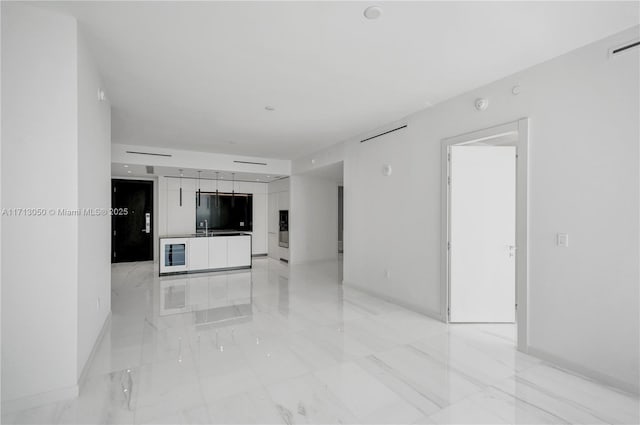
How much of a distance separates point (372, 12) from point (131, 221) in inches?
337

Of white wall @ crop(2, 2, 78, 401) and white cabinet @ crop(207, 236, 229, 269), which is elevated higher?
white wall @ crop(2, 2, 78, 401)

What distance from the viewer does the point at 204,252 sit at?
702 cm

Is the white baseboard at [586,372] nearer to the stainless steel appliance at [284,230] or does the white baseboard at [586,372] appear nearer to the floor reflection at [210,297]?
the floor reflection at [210,297]

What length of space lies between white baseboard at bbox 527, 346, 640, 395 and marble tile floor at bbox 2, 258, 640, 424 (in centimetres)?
7

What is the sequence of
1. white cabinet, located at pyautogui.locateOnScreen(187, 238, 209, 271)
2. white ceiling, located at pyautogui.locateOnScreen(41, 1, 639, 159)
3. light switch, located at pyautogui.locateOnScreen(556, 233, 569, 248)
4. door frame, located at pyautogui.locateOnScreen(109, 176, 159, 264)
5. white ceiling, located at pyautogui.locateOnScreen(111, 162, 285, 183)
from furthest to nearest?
door frame, located at pyautogui.locateOnScreen(109, 176, 159, 264) → white ceiling, located at pyautogui.locateOnScreen(111, 162, 285, 183) → white cabinet, located at pyautogui.locateOnScreen(187, 238, 209, 271) → light switch, located at pyautogui.locateOnScreen(556, 233, 569, 248) → white ceiling, located at pyautogui.locateOnScreen(41, 1, 639, 159)

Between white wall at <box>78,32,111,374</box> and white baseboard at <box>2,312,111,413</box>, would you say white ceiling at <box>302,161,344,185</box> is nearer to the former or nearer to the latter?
white wall at <box>78,32,111,374</box>

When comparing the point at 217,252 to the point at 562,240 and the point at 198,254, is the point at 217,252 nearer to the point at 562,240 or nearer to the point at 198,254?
the point at 198,254

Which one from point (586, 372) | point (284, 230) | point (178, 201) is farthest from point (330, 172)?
point (586, 372)

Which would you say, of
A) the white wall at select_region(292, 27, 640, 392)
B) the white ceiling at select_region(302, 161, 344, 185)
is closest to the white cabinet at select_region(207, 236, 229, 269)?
the white ceiling at select_region(302, 161, 344, 185)

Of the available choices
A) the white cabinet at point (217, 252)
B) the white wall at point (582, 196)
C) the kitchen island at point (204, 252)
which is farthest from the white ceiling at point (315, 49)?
the white cabinet at point (217, 252)

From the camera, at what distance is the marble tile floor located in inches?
81.8

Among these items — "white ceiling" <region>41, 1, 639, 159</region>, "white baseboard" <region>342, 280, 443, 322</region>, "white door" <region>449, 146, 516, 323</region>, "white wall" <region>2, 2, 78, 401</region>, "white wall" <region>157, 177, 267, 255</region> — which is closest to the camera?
"white wall" <region>2, 2, 78, 401</region>

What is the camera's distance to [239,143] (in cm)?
627

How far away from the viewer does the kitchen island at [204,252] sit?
263 inches
